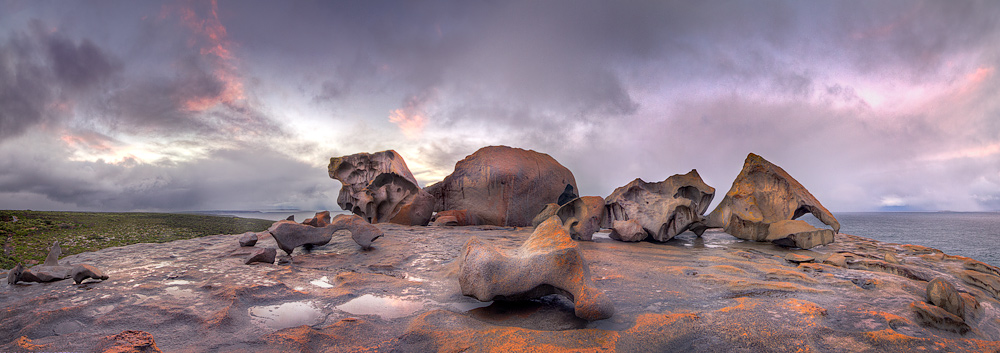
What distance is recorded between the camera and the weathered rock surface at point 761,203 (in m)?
6.82

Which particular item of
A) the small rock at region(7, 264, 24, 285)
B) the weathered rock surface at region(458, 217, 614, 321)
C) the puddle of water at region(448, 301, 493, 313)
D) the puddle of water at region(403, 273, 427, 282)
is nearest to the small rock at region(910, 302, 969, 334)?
the weathered rock surface at region(458, 217, 614, 321)

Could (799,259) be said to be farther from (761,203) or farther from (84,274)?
(84,274)

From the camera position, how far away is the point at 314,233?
533 cm

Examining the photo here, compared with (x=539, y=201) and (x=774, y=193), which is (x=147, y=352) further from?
(x=539, y=201)

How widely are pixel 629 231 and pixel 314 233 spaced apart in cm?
577

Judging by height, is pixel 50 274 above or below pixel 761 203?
below

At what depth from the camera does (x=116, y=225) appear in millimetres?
6613

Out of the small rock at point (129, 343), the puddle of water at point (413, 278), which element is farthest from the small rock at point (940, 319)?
the small rock at point (129, 343)

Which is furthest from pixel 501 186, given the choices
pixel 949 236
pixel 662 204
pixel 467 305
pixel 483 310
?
pixel 949 236

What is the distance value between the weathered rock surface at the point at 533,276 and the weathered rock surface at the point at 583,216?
4.55m

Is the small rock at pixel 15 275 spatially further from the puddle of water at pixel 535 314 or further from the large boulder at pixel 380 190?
the large boulder at pixel 380 190

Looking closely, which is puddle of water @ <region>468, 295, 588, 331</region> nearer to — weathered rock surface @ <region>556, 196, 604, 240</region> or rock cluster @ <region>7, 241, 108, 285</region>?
rock cluster @ <region>7, 241, 108, 285</region>

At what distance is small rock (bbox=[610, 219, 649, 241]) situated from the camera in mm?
6953

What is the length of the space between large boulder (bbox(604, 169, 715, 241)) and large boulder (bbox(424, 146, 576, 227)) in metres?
3.12
